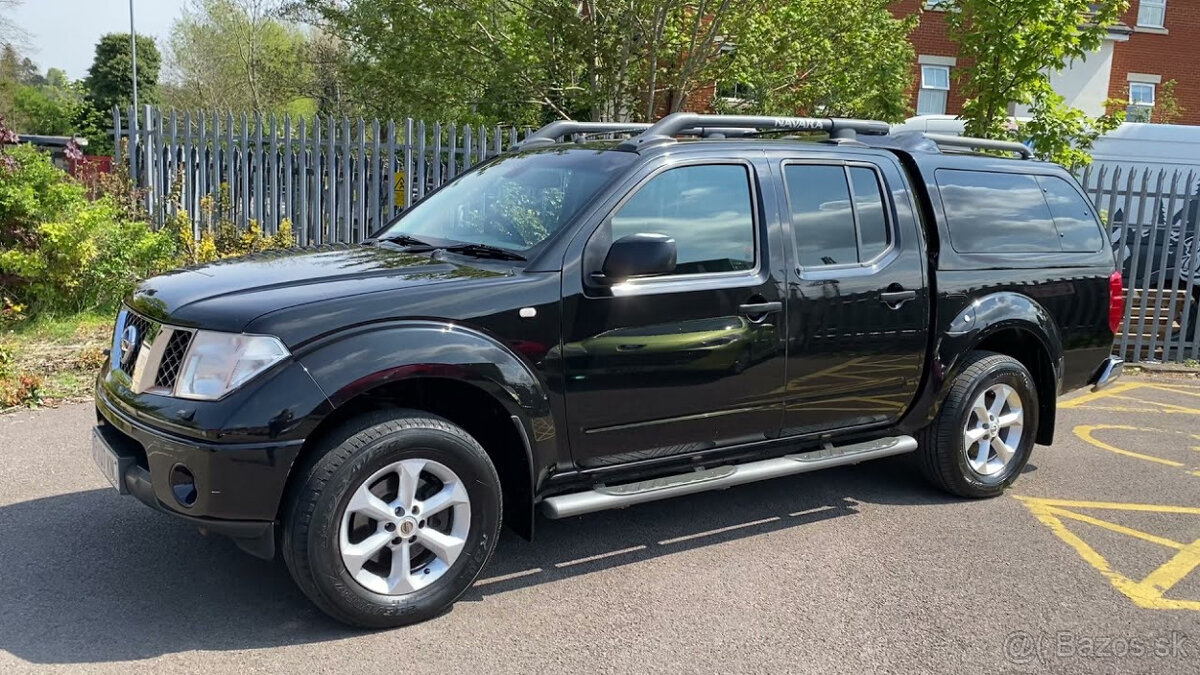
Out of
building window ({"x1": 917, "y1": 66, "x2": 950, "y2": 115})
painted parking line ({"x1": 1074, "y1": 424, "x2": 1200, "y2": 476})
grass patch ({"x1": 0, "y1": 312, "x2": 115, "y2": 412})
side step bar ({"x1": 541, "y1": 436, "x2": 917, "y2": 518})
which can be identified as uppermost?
building window ({"x1": 917, "y1": 66, "x2": 950, "y2": 115})

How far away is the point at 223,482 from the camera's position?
10.6 ft

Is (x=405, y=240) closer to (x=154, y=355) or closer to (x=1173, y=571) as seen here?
(x=154, y=355)

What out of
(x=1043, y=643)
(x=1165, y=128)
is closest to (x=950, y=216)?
(x=1043, y=643)

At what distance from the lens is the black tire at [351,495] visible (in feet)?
10.9

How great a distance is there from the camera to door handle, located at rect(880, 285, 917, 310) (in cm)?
477

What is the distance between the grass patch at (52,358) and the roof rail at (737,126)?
456 cm

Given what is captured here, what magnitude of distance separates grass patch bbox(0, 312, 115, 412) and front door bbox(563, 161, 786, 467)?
4.47 m

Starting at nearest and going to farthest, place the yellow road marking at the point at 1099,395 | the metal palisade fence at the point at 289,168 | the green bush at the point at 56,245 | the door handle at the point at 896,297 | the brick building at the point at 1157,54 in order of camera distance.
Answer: the door handle at the point at 896,297 → the yellow road marking at the point at 1099,395 → the green bush at the point at 56,245 → the metal palisade fence at the point at 289,168 → the brick building at the point at 1157,54

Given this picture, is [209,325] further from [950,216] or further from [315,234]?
[315,234]

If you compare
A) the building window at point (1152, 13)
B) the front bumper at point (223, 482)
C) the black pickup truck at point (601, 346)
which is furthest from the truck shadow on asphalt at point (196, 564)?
the building window at point (1152, 13)

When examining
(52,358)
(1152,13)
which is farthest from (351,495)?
(1152,13)

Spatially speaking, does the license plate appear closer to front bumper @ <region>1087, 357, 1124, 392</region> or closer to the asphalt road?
the asphalt road

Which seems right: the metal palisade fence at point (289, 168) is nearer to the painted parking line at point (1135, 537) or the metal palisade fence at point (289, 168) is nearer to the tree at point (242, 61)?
the painted parking line at point (1135, 537)

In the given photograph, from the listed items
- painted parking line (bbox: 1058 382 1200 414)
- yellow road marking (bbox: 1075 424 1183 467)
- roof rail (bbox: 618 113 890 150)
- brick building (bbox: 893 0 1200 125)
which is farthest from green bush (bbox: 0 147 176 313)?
brick building (bbox: 893 0 1200 125)
